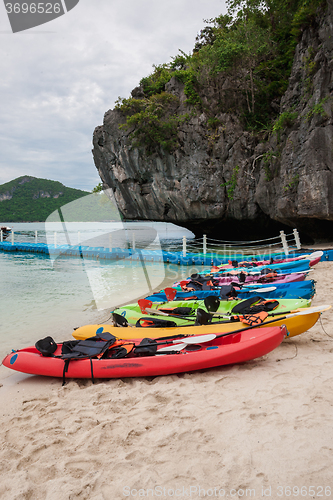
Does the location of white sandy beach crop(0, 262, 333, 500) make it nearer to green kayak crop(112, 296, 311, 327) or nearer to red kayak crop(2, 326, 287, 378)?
red kayak crop(2, 326, 287, 378)

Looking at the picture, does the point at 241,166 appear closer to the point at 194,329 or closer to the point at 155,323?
the point at 155,323

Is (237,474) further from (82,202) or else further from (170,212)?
(170,212)

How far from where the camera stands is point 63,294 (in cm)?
763

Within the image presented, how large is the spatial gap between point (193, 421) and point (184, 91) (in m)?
18.5

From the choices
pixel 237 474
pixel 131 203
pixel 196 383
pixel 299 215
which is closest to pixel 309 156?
pixel 299 215

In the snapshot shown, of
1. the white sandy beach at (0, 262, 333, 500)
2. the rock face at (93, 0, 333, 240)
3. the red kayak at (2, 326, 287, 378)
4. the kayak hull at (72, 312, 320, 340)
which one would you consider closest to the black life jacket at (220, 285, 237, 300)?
the kayak hull at (72, 312, 320, 340)

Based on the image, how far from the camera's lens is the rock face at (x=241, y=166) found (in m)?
10.8

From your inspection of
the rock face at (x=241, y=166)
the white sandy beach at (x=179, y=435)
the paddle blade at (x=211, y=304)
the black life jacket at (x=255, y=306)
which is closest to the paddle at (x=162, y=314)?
the paddle blade at (x=211, y=304)

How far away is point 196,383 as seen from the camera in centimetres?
262

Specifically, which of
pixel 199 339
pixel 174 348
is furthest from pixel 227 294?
pixel 174 348

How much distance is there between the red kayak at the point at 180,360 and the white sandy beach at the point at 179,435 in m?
0.11

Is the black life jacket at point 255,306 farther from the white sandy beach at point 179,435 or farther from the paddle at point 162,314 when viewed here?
the white sandy beach at point 179,435

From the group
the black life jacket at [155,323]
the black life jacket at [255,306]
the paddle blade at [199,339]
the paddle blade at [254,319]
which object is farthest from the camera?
the black life jacket at [155,323]

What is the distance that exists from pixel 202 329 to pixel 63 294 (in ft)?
18.0
